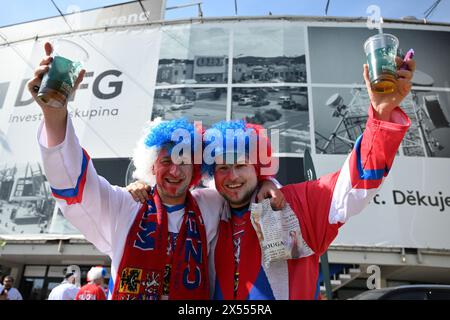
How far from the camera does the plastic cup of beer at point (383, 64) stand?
5.10ft

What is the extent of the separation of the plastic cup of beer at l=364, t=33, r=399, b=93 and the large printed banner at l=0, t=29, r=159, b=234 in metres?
8.54

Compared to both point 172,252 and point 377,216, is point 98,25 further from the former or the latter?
point 172,252

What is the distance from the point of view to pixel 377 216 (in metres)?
8.41

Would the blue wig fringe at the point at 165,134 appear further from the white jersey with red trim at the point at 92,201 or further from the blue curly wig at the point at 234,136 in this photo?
the white jersey with red trim at the point at 92,201

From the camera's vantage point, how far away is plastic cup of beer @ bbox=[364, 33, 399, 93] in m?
1.55

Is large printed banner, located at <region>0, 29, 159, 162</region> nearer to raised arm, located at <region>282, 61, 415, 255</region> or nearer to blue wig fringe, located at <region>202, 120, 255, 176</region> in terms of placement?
blue wig fringe, located at <region>202, 120, 255, 176</region>

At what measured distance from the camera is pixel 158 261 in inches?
69.1

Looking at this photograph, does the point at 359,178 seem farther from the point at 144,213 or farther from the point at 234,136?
the point at 144,213

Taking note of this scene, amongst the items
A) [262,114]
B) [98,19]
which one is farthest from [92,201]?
[98,19]

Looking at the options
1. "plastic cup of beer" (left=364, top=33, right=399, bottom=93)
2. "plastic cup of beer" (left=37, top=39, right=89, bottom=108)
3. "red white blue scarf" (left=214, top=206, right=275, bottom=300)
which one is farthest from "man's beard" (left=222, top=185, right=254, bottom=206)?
"plastic cup of beer" (left=37, top=39, right=89, bottom=108)

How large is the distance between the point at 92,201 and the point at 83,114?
31.0 feet

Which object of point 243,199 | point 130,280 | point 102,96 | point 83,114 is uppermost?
point 102,96

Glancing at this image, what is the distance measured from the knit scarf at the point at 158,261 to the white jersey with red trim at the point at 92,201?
0.06 metres

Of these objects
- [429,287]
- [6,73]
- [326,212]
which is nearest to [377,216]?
[429,287]
